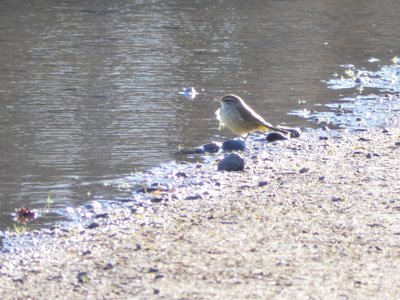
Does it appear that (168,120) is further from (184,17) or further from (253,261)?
(184,17)

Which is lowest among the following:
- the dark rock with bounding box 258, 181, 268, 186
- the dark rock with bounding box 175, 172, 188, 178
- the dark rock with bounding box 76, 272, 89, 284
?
the dark rock with bounding box 175, 172, 188, 178

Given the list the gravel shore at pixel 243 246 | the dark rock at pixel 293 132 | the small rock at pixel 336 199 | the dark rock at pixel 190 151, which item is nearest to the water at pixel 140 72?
the dark rock at pixel 190 151

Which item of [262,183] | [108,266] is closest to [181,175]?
[262,183]

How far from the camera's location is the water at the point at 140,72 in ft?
36.4

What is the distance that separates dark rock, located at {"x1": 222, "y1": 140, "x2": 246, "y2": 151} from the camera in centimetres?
1148

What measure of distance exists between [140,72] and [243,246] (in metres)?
9.37

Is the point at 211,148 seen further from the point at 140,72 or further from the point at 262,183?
the point at 140,72

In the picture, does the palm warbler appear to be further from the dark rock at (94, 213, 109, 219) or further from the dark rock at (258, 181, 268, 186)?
the dark rock at (94, 213, 109, 219)

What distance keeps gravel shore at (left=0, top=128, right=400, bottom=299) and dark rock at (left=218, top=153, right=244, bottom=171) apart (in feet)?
0.31

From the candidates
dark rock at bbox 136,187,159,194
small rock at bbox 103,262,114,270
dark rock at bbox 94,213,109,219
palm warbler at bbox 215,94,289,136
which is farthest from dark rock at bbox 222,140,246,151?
small rock at bbox 103,262,114,270

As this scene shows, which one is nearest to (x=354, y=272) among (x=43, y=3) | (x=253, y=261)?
(x=253, y=261)

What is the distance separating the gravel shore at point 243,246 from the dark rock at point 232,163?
0.09 meters

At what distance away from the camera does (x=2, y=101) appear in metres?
14.3

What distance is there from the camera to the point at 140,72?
16422 millimetres
